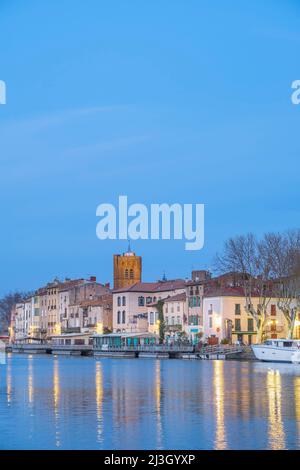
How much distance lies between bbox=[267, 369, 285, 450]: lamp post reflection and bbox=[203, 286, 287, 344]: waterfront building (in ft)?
167

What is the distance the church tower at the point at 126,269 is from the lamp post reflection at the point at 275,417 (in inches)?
5143

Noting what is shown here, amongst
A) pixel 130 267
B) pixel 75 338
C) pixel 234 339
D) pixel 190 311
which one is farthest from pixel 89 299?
pixel 234 339

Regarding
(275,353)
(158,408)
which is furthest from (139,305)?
(158,408)

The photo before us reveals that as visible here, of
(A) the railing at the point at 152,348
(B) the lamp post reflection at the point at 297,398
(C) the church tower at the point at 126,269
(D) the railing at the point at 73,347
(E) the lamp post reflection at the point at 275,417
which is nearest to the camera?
(E) the lamp post reflection at the point at 275,417

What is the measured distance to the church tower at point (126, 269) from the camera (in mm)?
187000

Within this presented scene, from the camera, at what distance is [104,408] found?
3869 centimetres

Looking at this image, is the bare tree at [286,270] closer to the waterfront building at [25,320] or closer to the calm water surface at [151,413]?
the calm water surface at [151,413]

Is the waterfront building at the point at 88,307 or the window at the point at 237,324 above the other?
the waterfront building at the point at 88,307

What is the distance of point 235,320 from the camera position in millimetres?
108375

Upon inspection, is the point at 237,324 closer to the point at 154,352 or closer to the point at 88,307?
the point at 154,352

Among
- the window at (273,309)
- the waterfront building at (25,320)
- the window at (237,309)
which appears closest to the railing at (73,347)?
the window at (237,309)

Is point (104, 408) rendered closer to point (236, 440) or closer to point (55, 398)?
point (55, 398)

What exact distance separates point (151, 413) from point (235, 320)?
72.4 meters
